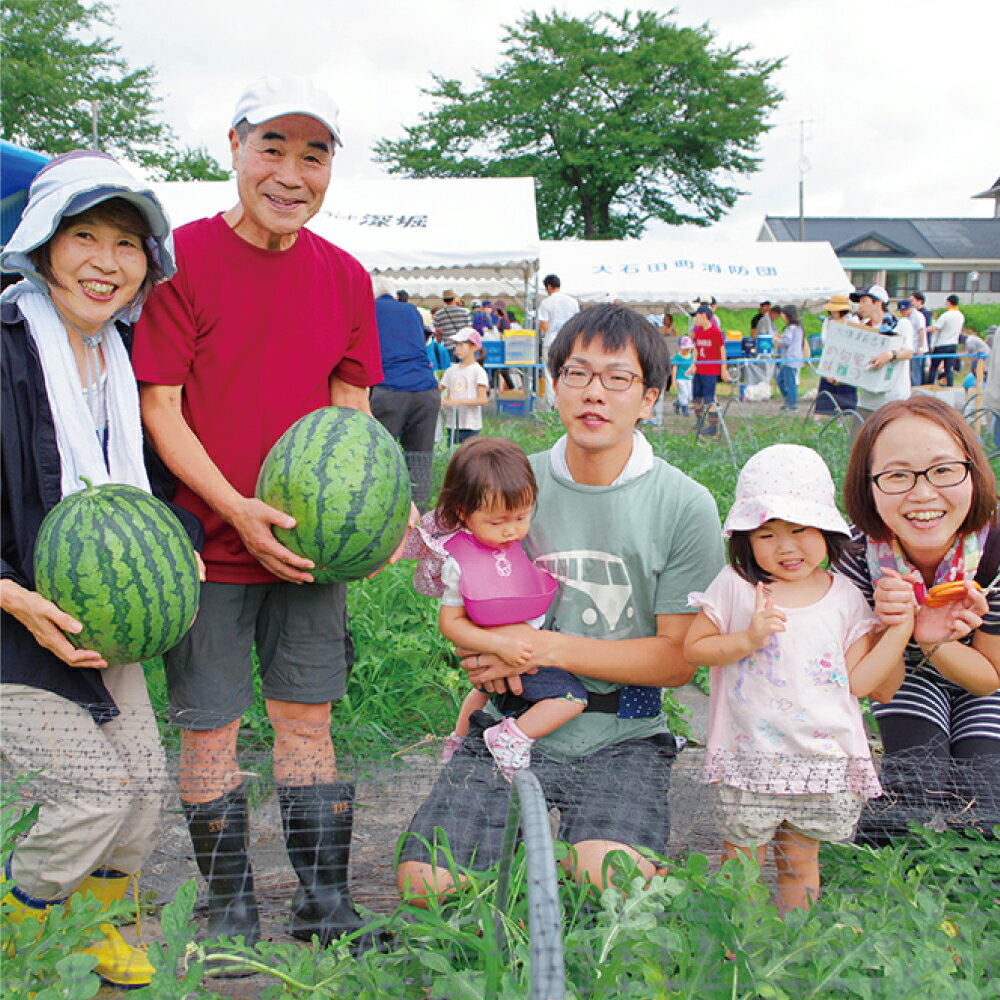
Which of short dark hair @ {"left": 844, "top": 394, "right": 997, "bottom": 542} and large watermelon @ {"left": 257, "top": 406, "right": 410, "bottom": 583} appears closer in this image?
large watermelon @ {"left": 257, "top": 406, "right": 410, "bottom": 583}

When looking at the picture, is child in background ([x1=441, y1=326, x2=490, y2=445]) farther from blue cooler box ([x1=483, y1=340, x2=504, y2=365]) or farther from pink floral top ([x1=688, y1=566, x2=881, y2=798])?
blue cooler box ([x1=483, y1=340, x2=504, y2=365])

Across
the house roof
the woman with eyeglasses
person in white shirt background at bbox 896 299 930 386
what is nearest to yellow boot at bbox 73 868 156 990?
the woman with eyeglasses

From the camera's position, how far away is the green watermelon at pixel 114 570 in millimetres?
2105

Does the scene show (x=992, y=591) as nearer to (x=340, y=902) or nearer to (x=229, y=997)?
(x=340, y=902)

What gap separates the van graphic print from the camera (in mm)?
2641

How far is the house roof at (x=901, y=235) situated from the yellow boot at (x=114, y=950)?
79190 millimetres

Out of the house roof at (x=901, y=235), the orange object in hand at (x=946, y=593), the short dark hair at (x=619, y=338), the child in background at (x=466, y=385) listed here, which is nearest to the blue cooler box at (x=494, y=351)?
the child in background at (x=466, y=385)

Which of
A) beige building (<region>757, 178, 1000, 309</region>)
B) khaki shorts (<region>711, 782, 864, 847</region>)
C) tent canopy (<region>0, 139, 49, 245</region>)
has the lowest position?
khaki shorts (<region>711, 782, 864, 847</region>)

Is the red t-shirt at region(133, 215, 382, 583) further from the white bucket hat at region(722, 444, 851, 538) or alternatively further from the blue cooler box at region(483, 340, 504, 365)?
the blue cooler box at region(483, 340, 504, 365)

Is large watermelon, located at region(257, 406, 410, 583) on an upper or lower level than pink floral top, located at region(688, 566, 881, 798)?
upper

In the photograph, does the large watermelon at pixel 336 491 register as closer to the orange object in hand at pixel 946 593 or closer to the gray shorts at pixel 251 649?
the gray shorts at pixel 251 649

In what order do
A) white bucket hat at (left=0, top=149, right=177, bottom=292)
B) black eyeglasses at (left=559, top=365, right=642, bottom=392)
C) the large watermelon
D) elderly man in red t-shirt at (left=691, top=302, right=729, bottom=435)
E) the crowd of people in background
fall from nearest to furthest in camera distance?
white bucket hat at (left=0, top=149, right=177, bottom=292)
the large watermelon
black eyeglasses at (left=559, top=365, right=642, bottom=392)
the crowd of people in background
elderly man in red t-shirt at (left=691, top=302, right=729, bottom=435)

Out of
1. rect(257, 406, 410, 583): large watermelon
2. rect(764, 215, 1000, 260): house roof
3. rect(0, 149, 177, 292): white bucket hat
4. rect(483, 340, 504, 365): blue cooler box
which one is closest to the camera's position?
rect(0, 149, 177, 292): white bucket hat

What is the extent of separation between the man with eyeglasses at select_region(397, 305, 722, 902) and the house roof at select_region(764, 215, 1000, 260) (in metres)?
78.2
